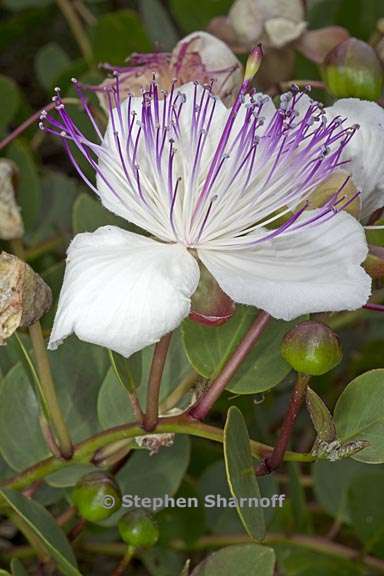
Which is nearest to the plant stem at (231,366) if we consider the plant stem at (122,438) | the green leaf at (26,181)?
the plant stem at (122,438)

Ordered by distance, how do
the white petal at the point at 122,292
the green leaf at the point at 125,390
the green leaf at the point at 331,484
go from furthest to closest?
1. the green leaf at the point at 331,484
2. the green leaf at the point at 125,390
3. the white petal at the point at 122,292

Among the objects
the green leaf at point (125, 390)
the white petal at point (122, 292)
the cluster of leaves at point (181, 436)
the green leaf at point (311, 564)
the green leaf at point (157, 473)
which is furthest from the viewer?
the green leaf at point (311, 564)

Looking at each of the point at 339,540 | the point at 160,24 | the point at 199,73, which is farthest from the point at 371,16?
the point at 339,540

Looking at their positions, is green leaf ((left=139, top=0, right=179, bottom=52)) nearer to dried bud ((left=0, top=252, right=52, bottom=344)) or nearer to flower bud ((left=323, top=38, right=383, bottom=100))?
flower bud ((left=323, top=38, right=383, bottom=100))

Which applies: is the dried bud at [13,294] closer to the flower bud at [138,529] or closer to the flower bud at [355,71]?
the flower bud at [138,529]

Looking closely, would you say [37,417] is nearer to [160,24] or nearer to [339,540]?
[339,540]
